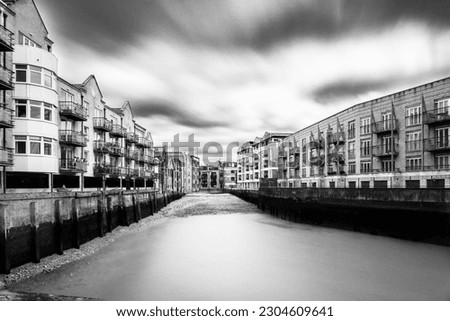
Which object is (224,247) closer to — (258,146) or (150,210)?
(150,210)

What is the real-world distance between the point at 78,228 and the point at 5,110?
7645mm

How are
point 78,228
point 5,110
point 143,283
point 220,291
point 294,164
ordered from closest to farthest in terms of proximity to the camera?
1. point 220,291
2. point 143,283
3. point 78,228
4. point 5,110
5. point 294,164

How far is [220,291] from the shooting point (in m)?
7.69

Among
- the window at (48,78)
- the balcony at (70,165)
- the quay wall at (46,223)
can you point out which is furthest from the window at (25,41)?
the quay wall at (46,223)

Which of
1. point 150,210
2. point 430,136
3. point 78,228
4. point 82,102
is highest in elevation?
point 82,102

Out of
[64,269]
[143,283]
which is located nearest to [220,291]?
[143,283]

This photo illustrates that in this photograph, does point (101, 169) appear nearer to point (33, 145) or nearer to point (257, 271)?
point (33, 145)

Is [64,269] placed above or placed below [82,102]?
below

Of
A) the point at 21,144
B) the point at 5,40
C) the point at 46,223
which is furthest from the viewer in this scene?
the point at 21,144

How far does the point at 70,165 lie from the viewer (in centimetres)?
2120

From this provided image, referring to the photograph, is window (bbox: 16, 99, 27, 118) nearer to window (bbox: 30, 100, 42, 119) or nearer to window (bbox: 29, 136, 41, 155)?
window (bbox: 30, 100, 42, 119)

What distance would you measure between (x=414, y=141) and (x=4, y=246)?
29552 mm

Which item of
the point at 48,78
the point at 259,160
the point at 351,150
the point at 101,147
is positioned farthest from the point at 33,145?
the point at 259,160

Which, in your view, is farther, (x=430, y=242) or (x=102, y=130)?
(x=102, y=130)
